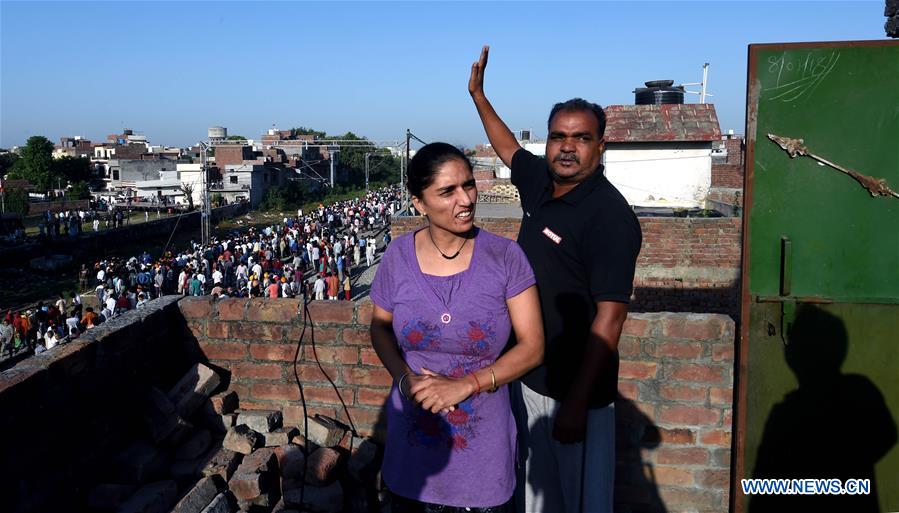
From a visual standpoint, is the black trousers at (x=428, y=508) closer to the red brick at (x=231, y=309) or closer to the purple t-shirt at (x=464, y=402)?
the purple t-shirt at (x=464, y=402)

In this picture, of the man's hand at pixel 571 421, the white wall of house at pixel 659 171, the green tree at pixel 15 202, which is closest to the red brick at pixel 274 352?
the man's hand at pixel 571 421

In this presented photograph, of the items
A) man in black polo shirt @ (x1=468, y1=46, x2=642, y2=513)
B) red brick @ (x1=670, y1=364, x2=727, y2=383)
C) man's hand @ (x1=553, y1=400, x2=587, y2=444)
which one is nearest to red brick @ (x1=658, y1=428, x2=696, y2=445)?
red brick @ (x1=670, y1=364, x2=727, y2=383)

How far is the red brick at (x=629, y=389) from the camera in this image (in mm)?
3256

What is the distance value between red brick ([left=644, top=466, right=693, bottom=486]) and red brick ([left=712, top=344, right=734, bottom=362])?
22.6 inches

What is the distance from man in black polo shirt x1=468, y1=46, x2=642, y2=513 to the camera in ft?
7.47

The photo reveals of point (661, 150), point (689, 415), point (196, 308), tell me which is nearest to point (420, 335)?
point (689, 415)

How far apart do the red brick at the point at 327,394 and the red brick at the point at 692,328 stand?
5.40 feet

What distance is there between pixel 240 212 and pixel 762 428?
50530mm

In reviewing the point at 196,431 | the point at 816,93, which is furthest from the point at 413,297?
the point at 816,93

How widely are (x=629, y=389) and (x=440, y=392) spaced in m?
1.56

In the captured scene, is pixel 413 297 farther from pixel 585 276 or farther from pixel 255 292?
pixel 255 292

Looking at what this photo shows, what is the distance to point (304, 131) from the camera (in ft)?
368

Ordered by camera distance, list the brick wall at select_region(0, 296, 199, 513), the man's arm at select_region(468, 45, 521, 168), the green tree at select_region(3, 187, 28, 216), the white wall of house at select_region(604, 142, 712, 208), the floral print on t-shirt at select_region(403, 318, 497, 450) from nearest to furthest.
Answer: the floral print on t-shirt at select_region(403, 318, 497, 450), the brick wall at select_region(0, 296, 199, 513), the man's arm at select_region(468, 45, 521, 168), the white wall of house at select_region(604, 142, 712, 208), the green tree at select_region(3, 187, 28, 216)

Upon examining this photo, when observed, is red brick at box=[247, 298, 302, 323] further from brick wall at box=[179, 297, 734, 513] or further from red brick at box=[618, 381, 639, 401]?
red brick at box=[618, 381, 639, 401]
